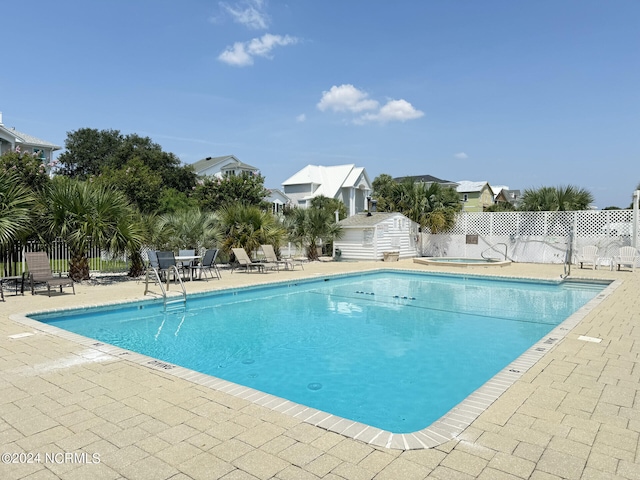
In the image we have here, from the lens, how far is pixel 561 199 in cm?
2306

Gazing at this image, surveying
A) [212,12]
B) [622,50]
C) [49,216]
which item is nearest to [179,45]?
[212,12]

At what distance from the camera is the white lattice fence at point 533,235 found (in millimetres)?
20562

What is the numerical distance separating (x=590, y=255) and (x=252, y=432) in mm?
20283

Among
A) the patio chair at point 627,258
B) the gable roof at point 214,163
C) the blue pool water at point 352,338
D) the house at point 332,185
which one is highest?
the gable roof at point 214,163

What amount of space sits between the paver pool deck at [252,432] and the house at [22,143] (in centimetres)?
3347

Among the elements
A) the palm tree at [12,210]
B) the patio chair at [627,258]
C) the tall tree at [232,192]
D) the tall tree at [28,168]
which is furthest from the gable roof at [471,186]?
the palm tree at [12,210]

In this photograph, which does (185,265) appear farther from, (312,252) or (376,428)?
(376,428)

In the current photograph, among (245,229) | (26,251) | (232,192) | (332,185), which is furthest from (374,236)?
(332,185)

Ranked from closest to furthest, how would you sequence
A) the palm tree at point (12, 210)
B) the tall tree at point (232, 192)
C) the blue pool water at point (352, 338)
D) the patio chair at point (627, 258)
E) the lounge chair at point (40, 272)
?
the blue pool water at point (352, 338) → the lounge chair at point (40, 272) → the palm tree at point (12, 210) → the patio chair at point (627, 258) → the tall tree at point (232, 192)

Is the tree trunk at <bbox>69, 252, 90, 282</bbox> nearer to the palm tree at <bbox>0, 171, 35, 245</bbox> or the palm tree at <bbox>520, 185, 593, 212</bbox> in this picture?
the palm tree at <bbox>0, 171, 35, 245</bbox>

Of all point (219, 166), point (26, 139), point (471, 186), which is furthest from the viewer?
point (471, 186)

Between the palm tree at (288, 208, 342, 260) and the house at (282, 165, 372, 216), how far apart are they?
80.1 ft

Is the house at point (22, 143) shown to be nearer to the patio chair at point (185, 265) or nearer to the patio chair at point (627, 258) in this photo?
the patio chair at point (185, 265)

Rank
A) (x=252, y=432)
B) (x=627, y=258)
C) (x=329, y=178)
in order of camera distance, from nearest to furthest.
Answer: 1. (x=252, y=432)
2. (x=627, y=258)
3. (x=329, y=178)
